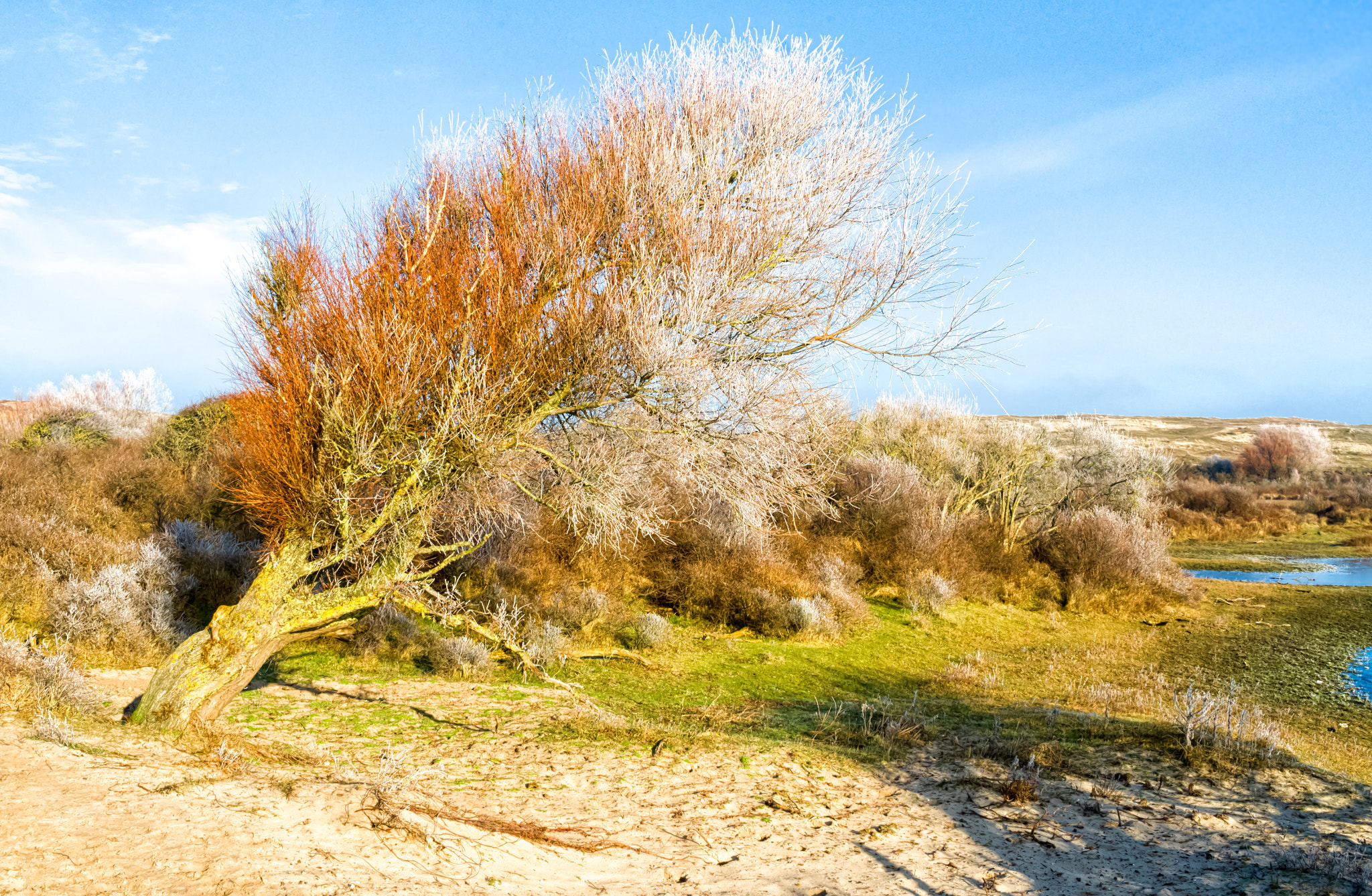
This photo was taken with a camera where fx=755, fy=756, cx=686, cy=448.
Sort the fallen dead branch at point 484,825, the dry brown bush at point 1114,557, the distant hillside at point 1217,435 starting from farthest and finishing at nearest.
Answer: the distant hillside at point 1217,435
the dry brown bush at point 1114,557
the fallen dead branch at point 484,825

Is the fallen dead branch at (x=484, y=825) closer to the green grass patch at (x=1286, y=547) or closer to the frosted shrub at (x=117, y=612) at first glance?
the frosted shrub at (x=117, y=612)

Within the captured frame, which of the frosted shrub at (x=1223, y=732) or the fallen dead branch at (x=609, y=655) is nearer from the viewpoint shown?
the frosted shrub at (x=1223, y=732)

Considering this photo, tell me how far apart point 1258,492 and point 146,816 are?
53.6 meters

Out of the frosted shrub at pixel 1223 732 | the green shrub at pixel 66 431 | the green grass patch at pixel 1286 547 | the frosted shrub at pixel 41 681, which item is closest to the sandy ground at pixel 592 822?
the frosted shrub at pixel 1223 732

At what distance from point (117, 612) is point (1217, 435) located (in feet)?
287

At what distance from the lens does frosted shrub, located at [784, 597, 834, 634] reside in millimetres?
13211

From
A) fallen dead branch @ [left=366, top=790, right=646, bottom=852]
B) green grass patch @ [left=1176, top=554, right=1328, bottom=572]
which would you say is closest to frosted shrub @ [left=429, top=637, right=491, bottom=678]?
fallen dead branch @ [left=366, top=790, right=646, bottom=852]

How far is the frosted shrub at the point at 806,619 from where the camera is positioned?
13.2 meters

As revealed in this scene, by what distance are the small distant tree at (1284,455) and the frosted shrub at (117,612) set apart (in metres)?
59.3

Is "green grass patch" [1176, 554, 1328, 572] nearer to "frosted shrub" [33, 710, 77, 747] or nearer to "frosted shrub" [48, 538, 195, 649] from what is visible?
"frosted shrub" [48, 538, 195, 649]

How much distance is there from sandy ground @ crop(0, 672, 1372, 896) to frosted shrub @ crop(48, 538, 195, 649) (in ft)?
→ 7.73

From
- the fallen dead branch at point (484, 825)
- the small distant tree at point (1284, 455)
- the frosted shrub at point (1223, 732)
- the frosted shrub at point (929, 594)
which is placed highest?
the small distant tree at point (1284, 455)

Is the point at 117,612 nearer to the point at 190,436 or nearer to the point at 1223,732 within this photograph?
the point at 190,436

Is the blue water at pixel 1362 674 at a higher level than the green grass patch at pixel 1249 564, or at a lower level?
higher
